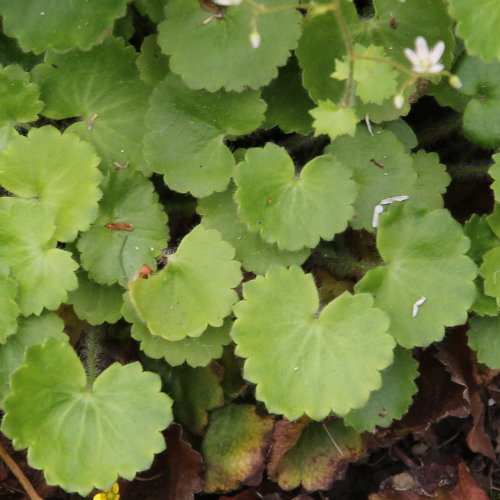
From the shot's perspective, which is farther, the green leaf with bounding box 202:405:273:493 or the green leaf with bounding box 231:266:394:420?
the green leaf with bounding box 202:405:273:493

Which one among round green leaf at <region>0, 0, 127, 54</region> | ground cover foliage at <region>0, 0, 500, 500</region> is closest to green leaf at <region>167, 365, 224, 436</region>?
ground cover foliage at <region>0, 0, 500, 500</region>

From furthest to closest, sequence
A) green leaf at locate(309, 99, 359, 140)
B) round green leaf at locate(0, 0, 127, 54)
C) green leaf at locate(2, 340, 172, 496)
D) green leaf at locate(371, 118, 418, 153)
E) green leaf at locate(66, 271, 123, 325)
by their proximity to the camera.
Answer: green leaf at locate(371, 118, 418, 153), green leaf at locate(66, 271, 123, 325), round green leaf at locate(0, 0, 127, 54), green leaf at locate(2, 340, 172, 496), green leaf at locate(309, 99, 359, 140)

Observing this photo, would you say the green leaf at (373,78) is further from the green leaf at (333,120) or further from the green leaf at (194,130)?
the green leaf at (194,130)

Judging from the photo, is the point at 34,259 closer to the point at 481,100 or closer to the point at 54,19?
the point at 54,19

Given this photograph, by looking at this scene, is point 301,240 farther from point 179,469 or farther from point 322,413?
point 179,469

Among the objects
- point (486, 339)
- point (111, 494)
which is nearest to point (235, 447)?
point (111, 494)

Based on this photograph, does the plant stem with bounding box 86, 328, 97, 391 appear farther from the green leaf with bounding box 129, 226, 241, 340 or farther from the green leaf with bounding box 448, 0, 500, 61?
the green leaf with bounding box 448, 0, 500, 61

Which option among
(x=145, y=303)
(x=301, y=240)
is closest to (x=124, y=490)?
(x=145, y=303)
